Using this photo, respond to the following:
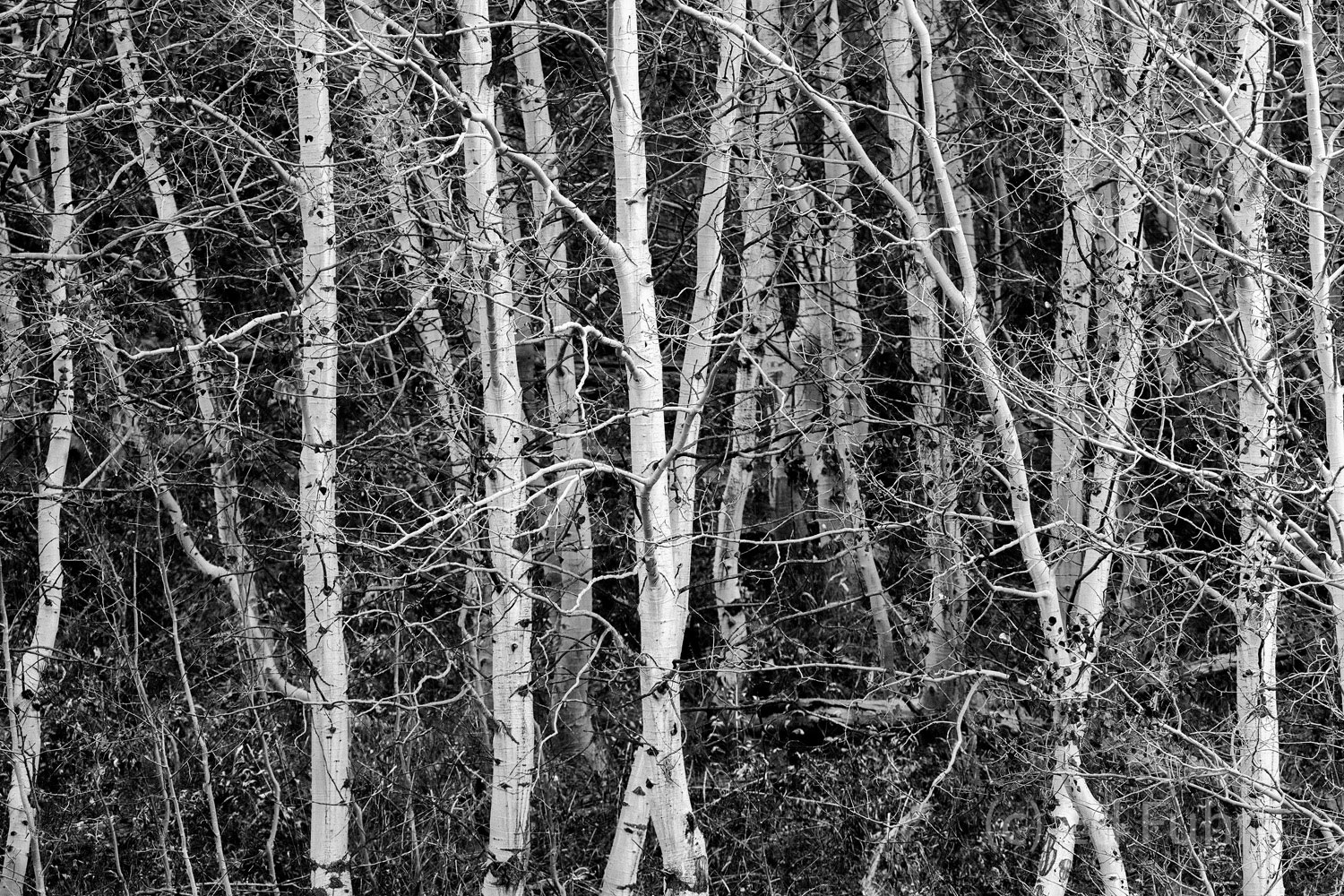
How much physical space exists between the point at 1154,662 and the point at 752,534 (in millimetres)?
4201

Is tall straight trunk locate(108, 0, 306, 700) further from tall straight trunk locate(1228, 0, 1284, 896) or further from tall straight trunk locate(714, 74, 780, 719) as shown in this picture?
tall straight trunk locate(1228, 0, 1284, 896)

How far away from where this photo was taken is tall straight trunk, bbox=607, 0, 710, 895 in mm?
8547

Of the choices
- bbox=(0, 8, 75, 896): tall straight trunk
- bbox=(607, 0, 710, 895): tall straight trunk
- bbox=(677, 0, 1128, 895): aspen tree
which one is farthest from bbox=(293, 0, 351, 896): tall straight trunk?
bbox=(677, 0, 1128, 895): aspen tree

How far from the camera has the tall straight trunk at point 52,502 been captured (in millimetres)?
9672

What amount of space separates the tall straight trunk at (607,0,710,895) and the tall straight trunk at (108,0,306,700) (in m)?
2.68

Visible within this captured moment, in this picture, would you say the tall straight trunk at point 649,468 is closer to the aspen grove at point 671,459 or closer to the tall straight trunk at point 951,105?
the aspen grove at point 671,459

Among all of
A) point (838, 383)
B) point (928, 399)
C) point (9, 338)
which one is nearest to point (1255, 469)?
point (928, 399)

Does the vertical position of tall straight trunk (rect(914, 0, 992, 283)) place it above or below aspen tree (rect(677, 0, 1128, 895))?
above

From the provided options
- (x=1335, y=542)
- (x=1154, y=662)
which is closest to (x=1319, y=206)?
(x=1335, y=542)

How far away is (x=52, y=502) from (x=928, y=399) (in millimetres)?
6517

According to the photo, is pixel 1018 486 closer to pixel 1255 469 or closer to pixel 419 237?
pixel 1255 469

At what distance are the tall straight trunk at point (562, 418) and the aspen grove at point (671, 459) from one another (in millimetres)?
62

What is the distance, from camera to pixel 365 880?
992 centimetres

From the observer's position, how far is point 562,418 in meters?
9.98
